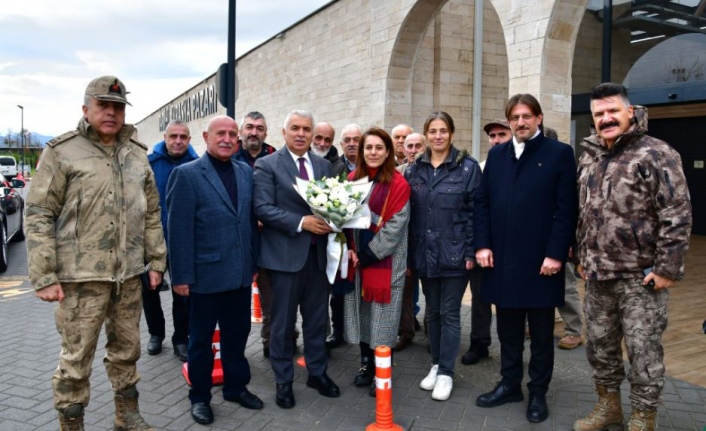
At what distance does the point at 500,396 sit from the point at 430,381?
580 mm

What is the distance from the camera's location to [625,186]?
330cm

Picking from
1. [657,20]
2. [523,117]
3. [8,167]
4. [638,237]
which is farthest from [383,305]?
[8,167]

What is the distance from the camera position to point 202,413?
149 inches

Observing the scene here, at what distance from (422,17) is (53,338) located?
870 centimetres

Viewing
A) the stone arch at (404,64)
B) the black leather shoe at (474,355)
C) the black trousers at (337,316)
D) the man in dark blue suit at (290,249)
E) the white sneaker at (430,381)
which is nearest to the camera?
the man in dark blue suit at (290,249)

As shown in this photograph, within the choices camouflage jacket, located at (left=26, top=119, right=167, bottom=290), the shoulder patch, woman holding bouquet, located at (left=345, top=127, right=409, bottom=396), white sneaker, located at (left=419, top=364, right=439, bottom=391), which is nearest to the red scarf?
woman holding bouquet, located at (left=345, top=127, right=409, bottom=396)

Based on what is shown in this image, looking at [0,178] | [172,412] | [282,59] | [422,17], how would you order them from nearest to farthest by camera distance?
[172,412]
[422,17]
[0,178]
[282,59]

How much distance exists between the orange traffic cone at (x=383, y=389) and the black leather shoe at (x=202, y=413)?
1.12 m

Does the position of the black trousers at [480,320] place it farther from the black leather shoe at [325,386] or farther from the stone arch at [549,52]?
the stone arch at [549,52]

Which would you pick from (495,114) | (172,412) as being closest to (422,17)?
(495,114)

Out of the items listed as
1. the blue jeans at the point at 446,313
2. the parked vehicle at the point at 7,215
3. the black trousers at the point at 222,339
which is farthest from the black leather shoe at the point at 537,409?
the parked vehicle at the point at 7,215

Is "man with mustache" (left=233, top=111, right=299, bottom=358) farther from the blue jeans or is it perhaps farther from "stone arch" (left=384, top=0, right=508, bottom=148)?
"stone arch" (left=384, top=0, right=508, bottom=148)

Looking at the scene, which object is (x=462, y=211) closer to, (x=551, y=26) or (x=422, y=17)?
(x=551, y=26)

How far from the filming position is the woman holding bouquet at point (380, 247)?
13.6 ft
